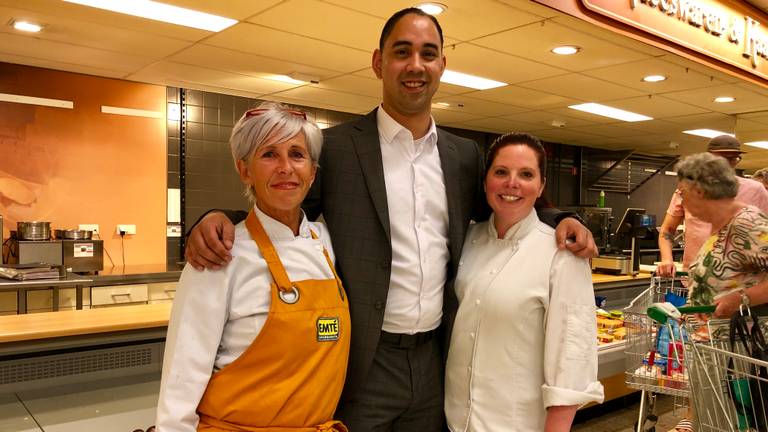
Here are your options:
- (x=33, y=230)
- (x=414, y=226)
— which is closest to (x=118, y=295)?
(x=33, y=230)

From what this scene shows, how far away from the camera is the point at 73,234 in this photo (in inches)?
195

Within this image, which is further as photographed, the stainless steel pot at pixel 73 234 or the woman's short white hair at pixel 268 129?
the stainless steel pot at pixel 73 234

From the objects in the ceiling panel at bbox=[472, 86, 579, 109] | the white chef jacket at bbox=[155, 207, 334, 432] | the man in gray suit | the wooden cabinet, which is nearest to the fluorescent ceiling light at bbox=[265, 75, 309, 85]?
the ceiling panel at bbox=[472, 86, 579, 109]

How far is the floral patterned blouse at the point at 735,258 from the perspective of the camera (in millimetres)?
2553

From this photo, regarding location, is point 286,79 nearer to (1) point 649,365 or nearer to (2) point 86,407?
(2) point 86,407

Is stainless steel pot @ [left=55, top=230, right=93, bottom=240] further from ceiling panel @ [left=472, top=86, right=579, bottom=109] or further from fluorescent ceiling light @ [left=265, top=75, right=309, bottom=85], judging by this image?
ceiling panel @ [left=472, top=86, right=579, bottom=109]

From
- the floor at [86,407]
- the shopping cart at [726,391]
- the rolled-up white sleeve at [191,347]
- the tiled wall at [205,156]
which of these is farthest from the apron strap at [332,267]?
the tiled wall at [205,156]

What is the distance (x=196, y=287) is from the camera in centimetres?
135

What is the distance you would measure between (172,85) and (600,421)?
4756 millimetres

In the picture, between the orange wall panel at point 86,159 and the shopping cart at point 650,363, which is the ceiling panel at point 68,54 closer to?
the orange wall panel at point 86,159

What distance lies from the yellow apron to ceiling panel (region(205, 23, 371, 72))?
2.70m

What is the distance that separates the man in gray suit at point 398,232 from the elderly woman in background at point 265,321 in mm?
139

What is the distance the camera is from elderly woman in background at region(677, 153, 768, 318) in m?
2.54

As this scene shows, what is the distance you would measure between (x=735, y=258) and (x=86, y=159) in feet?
16.7
